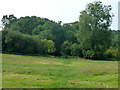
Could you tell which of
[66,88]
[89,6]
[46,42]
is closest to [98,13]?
[89,6]

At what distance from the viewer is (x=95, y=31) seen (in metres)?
55.1

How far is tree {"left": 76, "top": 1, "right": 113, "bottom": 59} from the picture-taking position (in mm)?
55156

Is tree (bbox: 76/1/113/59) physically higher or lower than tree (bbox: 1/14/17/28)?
lower

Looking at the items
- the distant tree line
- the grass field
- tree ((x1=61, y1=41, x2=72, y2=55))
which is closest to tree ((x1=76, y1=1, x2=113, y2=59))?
the distant tree line

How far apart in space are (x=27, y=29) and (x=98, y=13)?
3727 centimetres

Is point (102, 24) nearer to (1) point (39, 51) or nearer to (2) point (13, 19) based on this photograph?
(1) point (39, 51)

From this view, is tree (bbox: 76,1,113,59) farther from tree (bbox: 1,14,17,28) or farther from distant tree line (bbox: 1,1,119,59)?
tree (bbox: 1,14,17,28)

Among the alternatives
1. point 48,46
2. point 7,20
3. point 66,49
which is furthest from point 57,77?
point 7,20

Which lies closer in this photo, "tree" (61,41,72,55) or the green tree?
the green tree

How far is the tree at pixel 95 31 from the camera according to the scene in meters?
55.2

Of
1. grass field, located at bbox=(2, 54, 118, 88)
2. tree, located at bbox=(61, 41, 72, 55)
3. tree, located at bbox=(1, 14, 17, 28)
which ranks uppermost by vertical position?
tree, located at bbox=(1, 14, 17, 28)

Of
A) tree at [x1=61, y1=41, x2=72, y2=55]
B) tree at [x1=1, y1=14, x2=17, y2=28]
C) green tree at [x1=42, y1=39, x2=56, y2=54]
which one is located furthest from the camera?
tree at [x1=1, y1=14, x2=17, y2=28]

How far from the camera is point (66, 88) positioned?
1186cm

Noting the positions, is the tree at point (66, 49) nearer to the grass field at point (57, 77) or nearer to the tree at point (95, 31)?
the tree at point (95, 31)
